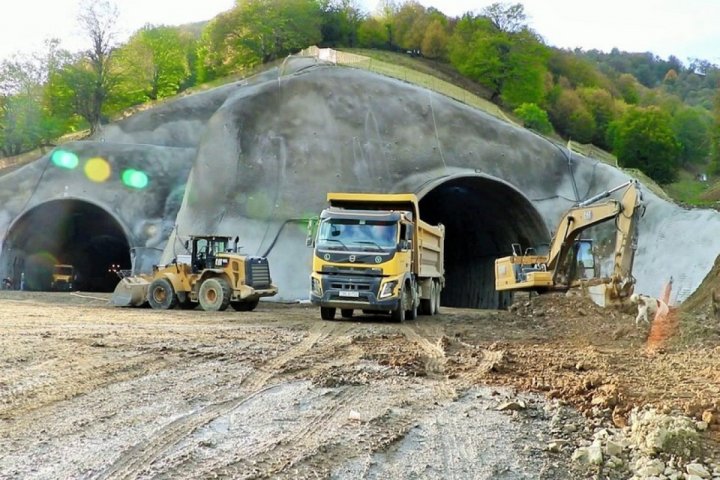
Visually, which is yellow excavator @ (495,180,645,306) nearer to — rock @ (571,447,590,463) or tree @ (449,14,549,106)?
rock @ (571,447,590,463)

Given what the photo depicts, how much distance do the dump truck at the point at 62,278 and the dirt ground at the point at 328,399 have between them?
30.1 metres

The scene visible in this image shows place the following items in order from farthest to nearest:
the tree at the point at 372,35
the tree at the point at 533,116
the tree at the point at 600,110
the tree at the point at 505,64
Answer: the tree at the point at 372,35, the tree at the point at 600,110, the tree at the point at 505,64, the tree at the point at 533,116

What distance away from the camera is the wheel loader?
21.3 meters

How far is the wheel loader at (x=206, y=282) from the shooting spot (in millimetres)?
21328

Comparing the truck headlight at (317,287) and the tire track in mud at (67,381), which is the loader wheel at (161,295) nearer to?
the truck headlight at (317,287)

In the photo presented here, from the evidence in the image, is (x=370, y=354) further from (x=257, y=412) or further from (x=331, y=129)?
(x=331, y=129)

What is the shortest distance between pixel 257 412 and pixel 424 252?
14001mm

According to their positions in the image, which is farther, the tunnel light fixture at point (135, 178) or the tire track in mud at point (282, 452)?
the tunnel light fixture at point (135, 178)

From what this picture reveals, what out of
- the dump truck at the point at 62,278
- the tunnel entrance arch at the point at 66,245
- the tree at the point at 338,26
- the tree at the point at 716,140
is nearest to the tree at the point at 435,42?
the tree at the point at 338,26

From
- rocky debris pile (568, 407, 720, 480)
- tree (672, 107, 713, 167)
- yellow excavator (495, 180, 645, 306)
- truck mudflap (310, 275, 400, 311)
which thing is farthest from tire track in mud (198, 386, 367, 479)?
tree (672, 107, 713, 167)

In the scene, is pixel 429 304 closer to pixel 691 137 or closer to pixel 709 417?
pixel 709 417

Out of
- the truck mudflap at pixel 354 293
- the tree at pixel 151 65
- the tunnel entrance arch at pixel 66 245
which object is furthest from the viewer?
the tree at pixel 151 65

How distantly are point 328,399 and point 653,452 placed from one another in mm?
3240

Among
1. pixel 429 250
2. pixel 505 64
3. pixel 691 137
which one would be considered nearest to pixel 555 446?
pixel 429 250
